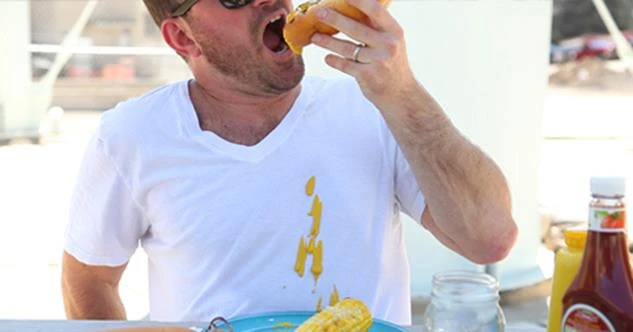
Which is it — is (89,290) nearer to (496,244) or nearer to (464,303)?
(496,244)

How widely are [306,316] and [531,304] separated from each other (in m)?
3.69

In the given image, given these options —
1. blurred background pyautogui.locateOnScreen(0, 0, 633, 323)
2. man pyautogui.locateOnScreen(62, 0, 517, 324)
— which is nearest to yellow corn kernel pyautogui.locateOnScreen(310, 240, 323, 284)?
man pyautogui.locateOnScreen(62, 0, 517, 324)

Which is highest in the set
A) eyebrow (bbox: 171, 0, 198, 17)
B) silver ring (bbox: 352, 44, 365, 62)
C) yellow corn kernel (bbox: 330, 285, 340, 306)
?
eyebrow (bbox: 171, 0, 198, 17)

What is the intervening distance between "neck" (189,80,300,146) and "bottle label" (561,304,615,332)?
104cm

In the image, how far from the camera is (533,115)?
523 cm

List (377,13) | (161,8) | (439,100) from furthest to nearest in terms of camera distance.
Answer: (439,100), (161,8), (377,13)

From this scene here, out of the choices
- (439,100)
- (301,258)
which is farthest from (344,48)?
(439,100)

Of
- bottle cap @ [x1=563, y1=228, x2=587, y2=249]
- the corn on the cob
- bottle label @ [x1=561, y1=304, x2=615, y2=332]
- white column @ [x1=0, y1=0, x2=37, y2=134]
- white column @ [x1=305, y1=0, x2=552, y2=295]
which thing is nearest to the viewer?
bottle label @ [x1=561, y1=304, x2=615, y2=332]

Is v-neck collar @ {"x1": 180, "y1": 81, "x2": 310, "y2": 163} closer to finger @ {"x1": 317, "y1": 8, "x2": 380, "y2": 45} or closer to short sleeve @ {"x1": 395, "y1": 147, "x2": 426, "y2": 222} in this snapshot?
short sleeve @ {"x1": 395, "y1": 147, "x2": 426, "y2": 222}

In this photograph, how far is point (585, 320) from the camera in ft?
4.48

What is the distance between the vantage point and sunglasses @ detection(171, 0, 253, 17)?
7.17ft

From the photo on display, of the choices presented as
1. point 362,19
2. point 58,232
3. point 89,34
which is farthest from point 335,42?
point 89,34

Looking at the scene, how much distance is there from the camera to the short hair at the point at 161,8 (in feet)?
7.71

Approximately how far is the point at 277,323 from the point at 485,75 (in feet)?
11.1
